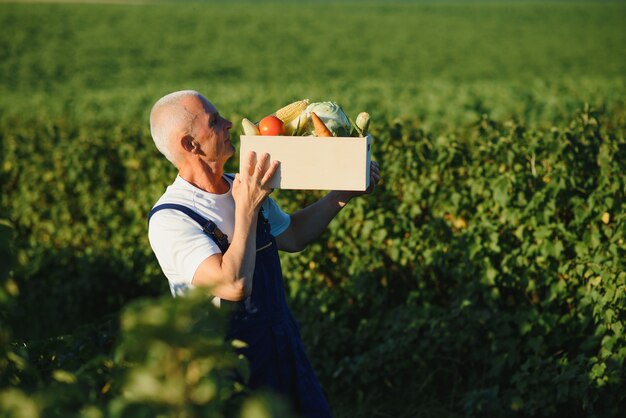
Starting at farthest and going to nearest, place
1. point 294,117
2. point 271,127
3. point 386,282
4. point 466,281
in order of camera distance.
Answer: point 386,282, point 466,281, point 294,117, point 271,127

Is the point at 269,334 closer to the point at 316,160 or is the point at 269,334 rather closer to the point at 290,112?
the point at 316,160

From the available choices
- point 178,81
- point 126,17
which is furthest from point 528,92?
point 126,17

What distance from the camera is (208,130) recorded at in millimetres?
2570

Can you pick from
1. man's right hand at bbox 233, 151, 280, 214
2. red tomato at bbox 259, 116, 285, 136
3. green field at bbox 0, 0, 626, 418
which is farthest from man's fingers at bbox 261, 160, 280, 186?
green field at bbox 0, 0, 626, 418

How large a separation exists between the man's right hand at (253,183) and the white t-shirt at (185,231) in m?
0.14

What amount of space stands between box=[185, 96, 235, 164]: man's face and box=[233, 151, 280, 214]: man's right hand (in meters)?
0.15

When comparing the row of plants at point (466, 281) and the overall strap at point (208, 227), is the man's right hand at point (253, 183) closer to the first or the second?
the overall strap at point (208, 227)

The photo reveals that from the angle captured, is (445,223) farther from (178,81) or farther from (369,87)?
(178,81)

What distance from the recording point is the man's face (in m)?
2.56

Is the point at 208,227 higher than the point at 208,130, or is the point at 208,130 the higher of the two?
the point at 208,130

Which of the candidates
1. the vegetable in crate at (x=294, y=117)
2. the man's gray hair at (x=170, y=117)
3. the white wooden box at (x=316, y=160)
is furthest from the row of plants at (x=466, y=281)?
the vegetable in crate at (x=294, y=117)

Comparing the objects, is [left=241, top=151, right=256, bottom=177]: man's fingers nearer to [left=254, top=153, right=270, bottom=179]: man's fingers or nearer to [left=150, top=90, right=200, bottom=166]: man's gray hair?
[left=254, top=153, right=270, bottom=179]: man's fingers

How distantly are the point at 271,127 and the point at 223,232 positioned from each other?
41 centimetres

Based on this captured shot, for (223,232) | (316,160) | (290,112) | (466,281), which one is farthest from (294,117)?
(466,281)
